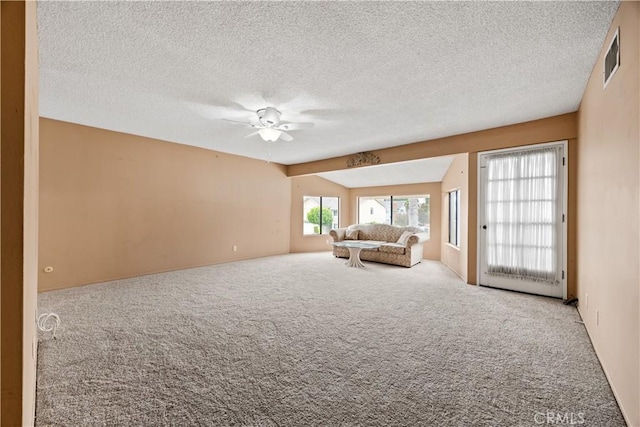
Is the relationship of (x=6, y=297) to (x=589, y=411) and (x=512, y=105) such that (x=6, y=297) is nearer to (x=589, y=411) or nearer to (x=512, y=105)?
(x=589, y=411)

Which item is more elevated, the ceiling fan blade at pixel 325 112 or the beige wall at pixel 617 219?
the ceiling fan blade at pixel 325 112

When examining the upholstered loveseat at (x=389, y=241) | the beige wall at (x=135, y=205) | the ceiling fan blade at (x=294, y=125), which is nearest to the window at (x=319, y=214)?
the upholstered loveseat at (x=389, y=241)

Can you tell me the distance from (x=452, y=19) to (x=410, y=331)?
266cm

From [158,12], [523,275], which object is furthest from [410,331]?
[158,12]

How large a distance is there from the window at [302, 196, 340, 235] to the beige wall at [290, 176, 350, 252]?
0.59 feet

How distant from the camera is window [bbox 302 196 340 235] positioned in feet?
27.8

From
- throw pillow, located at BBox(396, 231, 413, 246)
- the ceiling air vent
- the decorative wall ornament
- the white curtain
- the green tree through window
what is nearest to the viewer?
the ceiling air vent

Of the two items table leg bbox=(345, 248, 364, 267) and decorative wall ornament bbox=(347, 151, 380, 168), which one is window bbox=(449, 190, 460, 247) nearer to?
decorative wall ornament bbox=(347, 151, 380, 168)

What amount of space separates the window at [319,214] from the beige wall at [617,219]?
6.52 metres

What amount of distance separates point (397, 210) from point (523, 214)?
4488 mm

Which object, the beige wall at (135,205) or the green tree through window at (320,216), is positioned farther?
the green tree through window at (320,216)

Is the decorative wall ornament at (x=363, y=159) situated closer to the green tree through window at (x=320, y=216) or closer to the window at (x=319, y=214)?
the window at (x=319, y=214)
